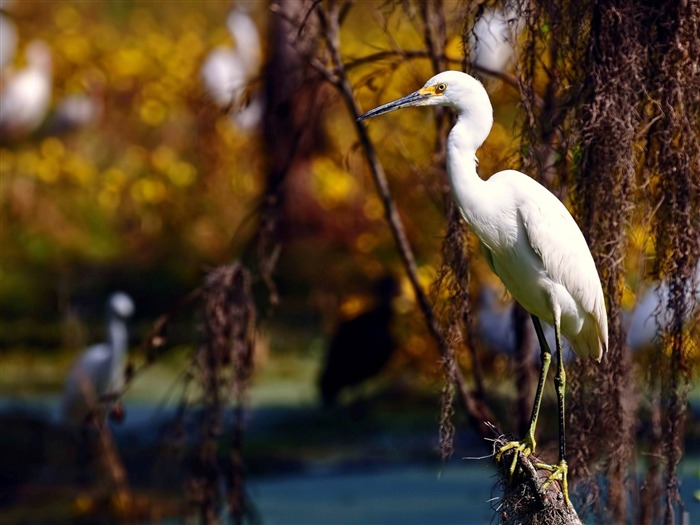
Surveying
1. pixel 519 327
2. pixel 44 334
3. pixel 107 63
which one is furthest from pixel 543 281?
pixel 107 63

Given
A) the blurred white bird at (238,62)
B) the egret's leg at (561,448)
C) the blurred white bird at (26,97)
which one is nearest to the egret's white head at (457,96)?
the egret's leg at (561,448)

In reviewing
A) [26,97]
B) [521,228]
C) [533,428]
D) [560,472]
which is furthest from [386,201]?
[26,97]

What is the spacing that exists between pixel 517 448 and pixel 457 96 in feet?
2.35

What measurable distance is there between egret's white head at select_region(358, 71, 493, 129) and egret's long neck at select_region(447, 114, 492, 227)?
16 mm

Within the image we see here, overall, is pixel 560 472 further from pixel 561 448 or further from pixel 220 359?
pixel 220 359

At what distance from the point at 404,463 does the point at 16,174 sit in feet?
13.9

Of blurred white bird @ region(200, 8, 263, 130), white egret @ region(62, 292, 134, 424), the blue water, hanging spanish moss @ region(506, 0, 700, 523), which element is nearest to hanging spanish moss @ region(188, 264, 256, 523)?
hanging spanish moss @ region(506, 0, 700, 523)

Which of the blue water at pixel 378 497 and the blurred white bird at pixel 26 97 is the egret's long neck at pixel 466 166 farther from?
the blurred white bird at pixel 26 97

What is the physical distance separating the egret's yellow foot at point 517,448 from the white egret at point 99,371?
12.2 ft

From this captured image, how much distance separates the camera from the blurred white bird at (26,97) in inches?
390

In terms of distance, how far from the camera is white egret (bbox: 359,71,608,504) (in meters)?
2.77

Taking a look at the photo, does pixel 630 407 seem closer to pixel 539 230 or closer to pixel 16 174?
pixel 539 230

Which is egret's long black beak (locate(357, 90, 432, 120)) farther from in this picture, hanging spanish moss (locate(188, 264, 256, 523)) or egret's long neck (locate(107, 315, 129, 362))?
egret's long neck (locate(107, 315, 129, 362))

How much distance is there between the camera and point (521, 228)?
2.85 metres
